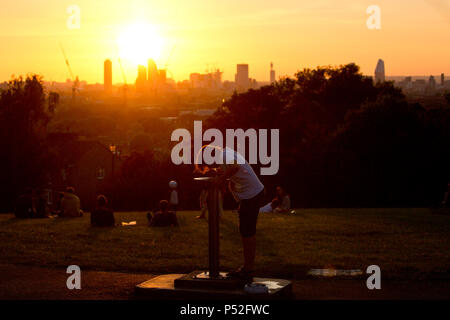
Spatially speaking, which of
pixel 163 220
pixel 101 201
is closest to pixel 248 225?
pixel 163 220

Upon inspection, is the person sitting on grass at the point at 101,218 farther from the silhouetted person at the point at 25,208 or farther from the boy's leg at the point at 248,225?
the boy's leg at the point at 248,225

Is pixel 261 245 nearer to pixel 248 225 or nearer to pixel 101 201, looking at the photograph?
pixel 248 225

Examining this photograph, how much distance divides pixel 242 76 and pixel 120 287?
565 feet

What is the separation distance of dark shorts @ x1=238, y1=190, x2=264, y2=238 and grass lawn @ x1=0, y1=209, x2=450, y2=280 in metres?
2.05

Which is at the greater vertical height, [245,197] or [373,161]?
[245,197]

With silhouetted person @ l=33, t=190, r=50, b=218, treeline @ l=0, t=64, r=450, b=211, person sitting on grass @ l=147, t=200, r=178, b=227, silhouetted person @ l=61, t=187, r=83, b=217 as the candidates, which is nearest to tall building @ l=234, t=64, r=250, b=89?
treeline @ l=0, t=64, r=450, b=211

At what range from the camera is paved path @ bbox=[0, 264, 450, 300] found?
9445mm

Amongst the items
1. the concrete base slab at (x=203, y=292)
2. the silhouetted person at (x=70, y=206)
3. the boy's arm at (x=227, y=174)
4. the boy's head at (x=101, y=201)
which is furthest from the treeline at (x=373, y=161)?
the boy's arm at (x=227, y=174)

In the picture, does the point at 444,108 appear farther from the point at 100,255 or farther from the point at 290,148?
the point at 100,255

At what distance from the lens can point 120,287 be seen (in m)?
10.1

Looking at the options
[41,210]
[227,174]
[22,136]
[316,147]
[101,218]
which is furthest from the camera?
[22,136]
